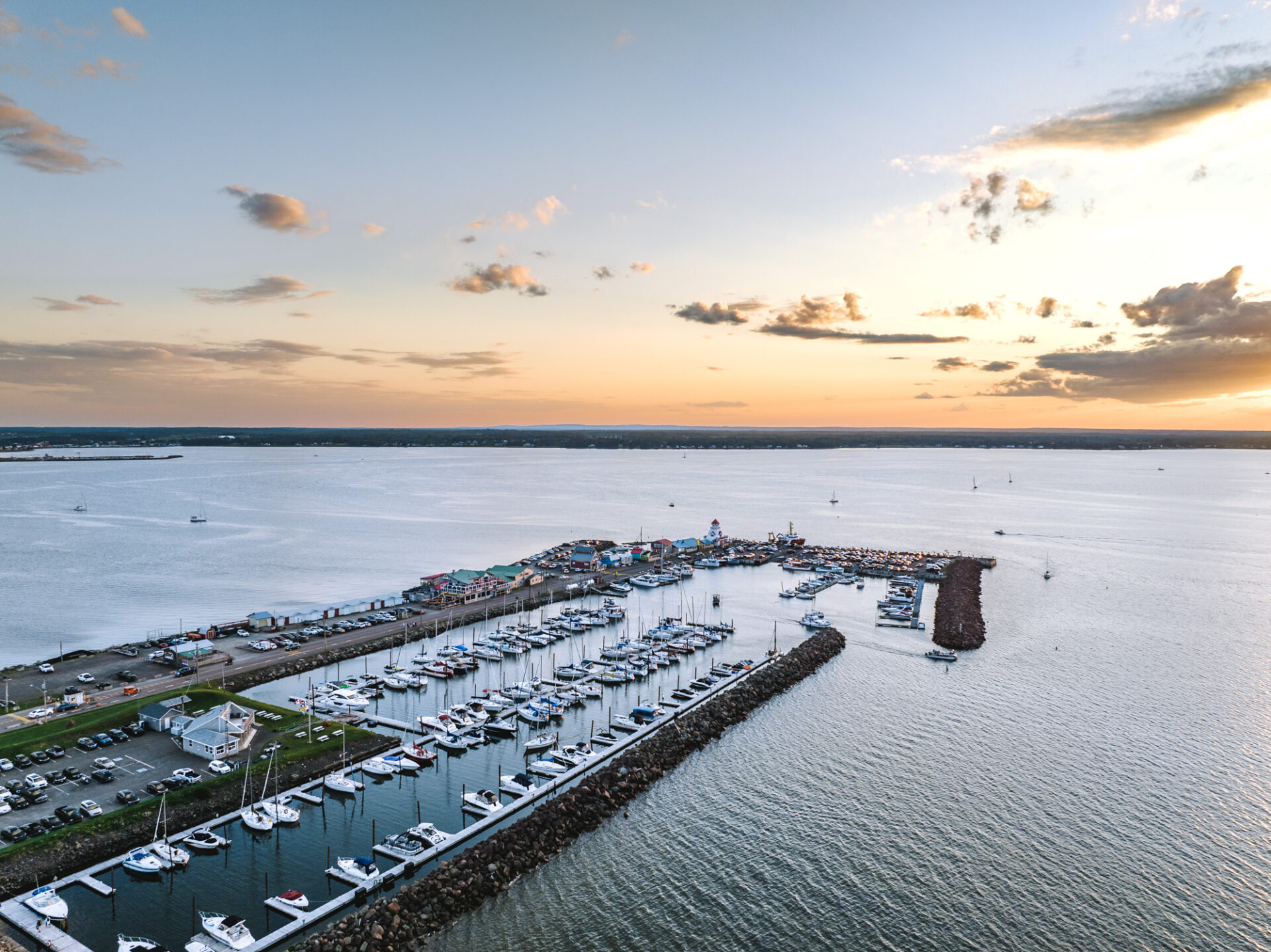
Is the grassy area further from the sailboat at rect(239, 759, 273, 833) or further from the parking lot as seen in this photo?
the sailboat at rect(239, 759, 273, 833)

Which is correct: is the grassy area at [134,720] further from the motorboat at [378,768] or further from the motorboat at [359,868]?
the motorboat at [359,868]

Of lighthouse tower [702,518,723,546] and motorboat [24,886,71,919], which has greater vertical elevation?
lighthouse tower [702,518,723,546]

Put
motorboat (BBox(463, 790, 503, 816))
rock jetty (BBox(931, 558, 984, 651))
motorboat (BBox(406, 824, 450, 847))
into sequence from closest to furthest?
1. motorboat (BBox(406, 824, 450, 847))
2. motorboat (BBox(463, 790, 503, 816))
3. rock jetty (BBox(931, 558, 984, 651))

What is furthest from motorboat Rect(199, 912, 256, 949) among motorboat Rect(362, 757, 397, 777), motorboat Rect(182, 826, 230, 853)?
motorboat Rect(362, 757, 397, 777)

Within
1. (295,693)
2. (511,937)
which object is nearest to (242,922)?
(511,937)

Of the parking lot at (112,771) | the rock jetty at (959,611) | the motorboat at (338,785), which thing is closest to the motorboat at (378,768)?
the motorboat at (338,785)

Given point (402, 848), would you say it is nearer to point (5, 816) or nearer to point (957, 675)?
point (5, 816)
